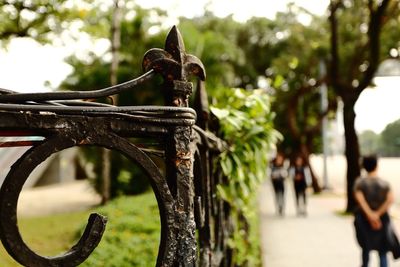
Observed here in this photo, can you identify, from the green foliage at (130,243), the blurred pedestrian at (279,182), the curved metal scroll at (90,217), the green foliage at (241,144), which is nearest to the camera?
the curved metal scroll at (90,217)

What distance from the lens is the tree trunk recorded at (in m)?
13.5

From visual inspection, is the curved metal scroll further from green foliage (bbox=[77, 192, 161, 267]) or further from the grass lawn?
the grass lawn

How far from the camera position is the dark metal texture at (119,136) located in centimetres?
125

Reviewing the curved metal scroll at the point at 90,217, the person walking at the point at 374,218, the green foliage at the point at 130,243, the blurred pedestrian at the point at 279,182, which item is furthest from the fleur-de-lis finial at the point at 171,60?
the blurred pedestrian at the point at 279,182

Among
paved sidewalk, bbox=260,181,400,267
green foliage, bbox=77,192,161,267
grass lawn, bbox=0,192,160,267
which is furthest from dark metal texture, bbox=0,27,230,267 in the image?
paved sidewalk, bbox=260,181,400,267

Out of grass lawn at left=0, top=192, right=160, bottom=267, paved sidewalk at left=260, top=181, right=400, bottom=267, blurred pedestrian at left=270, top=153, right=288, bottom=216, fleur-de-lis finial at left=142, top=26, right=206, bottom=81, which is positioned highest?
fleur-de-lis finial at left=142, top=26, right=206, bottom=81

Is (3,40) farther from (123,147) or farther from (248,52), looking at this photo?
(248,52)

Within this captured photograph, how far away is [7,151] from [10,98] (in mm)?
19492

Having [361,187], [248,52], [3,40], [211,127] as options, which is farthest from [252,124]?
[248,52]

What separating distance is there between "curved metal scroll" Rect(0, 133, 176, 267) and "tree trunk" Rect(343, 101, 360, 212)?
12708 mm

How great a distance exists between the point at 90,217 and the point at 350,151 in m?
13.2

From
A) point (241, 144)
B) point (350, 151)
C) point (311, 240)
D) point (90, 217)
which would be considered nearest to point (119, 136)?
point (90, 217)

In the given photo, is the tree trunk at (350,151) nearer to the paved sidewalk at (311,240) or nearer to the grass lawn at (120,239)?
the paved sidewalk at (311,240)

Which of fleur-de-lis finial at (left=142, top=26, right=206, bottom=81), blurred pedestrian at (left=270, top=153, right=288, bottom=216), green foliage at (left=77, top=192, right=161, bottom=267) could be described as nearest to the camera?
fleur-de-lis finial at (left=142, top=26, right=206, bottom=81)
